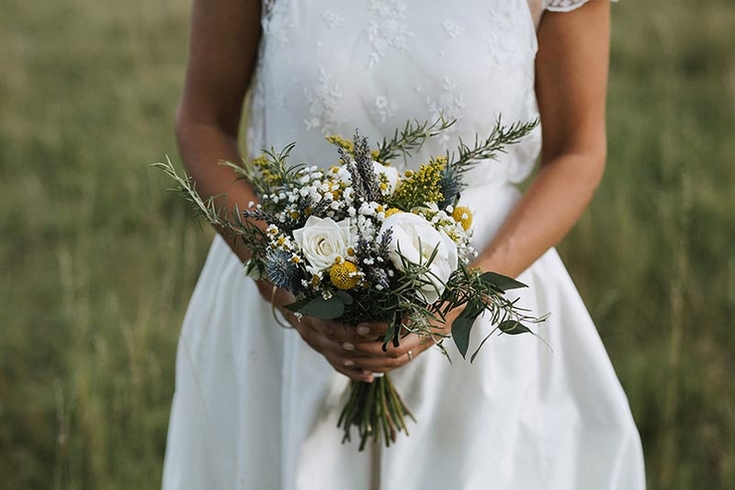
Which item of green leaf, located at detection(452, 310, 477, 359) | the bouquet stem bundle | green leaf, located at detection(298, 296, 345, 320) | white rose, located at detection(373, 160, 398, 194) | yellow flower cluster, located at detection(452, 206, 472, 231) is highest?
white rose, located at detection(373, 160, 398, 194)

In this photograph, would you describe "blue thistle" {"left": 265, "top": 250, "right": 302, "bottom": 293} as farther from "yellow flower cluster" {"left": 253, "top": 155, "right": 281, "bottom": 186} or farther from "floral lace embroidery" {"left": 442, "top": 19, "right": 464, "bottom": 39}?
"floral lace embroidery" {"left": 442, "top": 19, "right": 464, "bottom": 39}

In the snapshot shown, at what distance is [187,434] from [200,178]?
620 millimetres

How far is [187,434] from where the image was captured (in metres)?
2.11

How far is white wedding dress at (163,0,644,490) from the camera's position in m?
1.80

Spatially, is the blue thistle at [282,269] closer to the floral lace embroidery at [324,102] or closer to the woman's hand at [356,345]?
the woman's hand at [356,345]

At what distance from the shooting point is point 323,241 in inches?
56.1

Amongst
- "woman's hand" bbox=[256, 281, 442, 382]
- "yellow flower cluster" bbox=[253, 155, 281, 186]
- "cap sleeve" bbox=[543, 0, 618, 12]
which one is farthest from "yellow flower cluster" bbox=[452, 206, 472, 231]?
"cap sleeve" bbox=[543, 0, 618, 12]

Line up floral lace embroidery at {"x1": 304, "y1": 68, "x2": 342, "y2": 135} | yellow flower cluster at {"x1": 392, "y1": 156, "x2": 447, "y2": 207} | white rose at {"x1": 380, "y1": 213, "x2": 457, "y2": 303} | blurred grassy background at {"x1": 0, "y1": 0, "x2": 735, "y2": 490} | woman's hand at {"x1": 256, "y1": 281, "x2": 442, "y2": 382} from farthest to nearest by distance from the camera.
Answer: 1. blurred grassy background at {"x1": 0, "y1": 0, "x2": 735, "y2": 490}
2. floral lace embroidery at {"x1": 304, "y1": 68, "x2": 342, "y2": 135}
3. woman's hand at {"x1": 256, "y1": 281, "x2": 442, "y2": 382}
4. yellow flower cluster at {"x1": 392, "y1": 156, "x2": 447, "y2": 207}
5. white rose at {"x1": 380, "y1": 213, "x2": 457, "y2": 303}

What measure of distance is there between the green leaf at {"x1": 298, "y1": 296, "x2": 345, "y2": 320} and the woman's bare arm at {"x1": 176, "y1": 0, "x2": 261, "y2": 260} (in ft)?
1.33

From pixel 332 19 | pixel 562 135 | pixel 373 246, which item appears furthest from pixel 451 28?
pixel 373 246

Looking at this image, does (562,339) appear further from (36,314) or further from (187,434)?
(36,314)

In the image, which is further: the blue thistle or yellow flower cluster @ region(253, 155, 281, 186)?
yellow flower cluster @ region(253, 155, 281, 186)

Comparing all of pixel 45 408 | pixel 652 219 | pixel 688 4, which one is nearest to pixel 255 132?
pixel 45 408

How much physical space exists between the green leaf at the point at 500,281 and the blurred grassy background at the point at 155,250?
4.98ft
